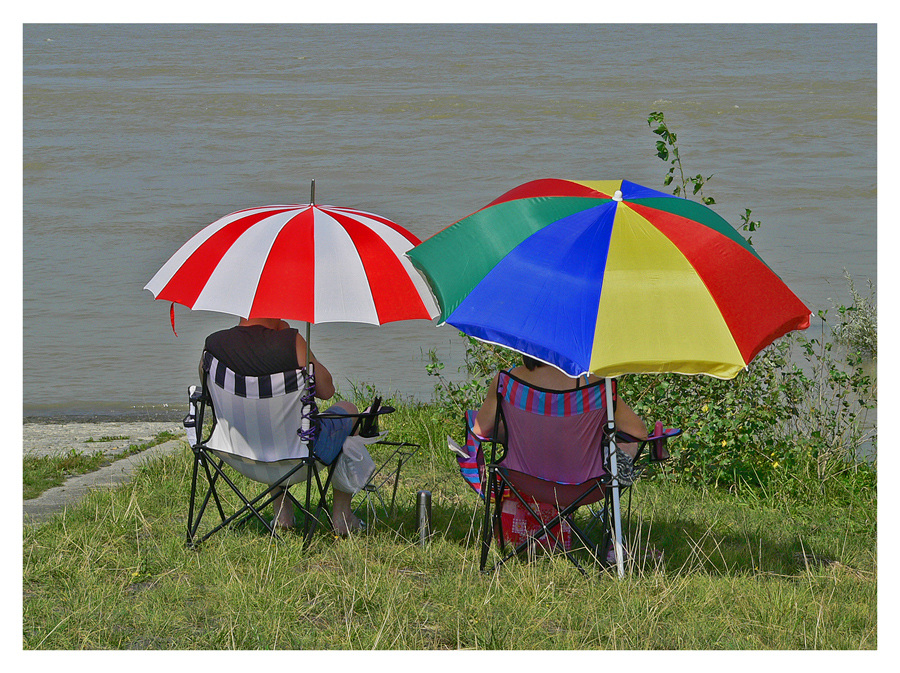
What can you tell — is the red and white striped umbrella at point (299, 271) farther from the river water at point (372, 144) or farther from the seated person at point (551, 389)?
the river water at point (372, 144)

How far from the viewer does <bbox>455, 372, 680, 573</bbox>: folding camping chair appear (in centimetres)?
377

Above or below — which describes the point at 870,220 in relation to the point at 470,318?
above

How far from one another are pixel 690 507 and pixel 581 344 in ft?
7.64

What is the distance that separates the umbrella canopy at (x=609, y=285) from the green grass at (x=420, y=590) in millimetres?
981

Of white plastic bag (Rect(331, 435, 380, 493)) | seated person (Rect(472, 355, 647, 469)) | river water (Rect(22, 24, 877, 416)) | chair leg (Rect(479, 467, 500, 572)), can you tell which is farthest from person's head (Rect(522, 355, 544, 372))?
river water (Rect(22, 24, 877, 416))

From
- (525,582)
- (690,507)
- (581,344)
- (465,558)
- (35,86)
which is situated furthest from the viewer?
(35,86)

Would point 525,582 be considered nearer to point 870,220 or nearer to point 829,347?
point 829,347

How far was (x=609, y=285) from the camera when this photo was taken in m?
3.39

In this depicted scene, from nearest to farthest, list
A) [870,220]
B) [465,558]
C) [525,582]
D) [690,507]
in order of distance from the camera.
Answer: [525,582] → [465,558] → [690,507] → [870,220]

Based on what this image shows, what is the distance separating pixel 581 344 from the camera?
3252 mm

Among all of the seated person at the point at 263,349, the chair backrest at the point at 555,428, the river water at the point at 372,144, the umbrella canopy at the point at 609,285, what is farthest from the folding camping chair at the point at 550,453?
the river water at the point at 372,144

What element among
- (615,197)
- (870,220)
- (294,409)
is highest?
(870,220)

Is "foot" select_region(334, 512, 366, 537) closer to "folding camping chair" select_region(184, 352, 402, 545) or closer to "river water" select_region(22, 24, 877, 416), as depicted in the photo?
"folding camping chair" select_region(184, 352, 402, 545)

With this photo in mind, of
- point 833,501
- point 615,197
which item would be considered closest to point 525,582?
point 615,197
